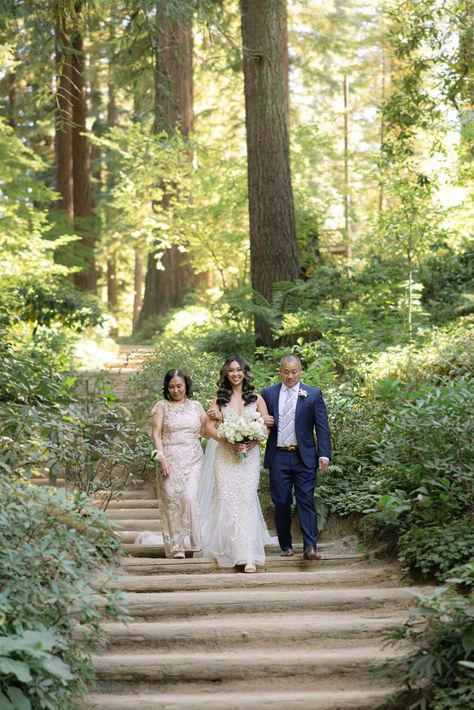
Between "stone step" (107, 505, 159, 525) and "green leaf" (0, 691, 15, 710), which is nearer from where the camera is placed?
"green leaf" (0, 691, 15, 710)

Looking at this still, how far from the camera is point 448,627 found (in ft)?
18.8

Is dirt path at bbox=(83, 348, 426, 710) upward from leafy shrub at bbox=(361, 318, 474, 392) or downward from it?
downward

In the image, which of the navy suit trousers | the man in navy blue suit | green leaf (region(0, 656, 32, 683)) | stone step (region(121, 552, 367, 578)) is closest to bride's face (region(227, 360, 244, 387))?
the man in navy blue suit

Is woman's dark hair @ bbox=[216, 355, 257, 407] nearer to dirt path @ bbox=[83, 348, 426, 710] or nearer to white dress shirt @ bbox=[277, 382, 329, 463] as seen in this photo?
white dress shirt @ bbox=[277, 382, 329, 463]

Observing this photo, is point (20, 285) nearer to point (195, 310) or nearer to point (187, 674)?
point (195, 310)

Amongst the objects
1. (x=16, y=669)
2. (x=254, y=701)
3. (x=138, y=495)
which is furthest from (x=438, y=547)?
(x=138, y=495)

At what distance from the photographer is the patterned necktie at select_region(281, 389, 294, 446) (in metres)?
8.91

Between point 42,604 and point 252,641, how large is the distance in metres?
1.54

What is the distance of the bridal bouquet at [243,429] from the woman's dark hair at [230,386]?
24cm

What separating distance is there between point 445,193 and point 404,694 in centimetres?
1650

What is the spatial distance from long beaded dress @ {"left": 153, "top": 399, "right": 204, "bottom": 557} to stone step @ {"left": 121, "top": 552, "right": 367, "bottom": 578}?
0.32m

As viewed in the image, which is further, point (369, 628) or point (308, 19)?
point (308, 19)

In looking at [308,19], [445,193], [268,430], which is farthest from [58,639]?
[308,19]

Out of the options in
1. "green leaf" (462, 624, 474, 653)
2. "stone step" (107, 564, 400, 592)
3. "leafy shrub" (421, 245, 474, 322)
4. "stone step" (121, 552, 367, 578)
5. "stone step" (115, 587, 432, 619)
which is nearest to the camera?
"green leaf" (462, 624, 474, 653)
